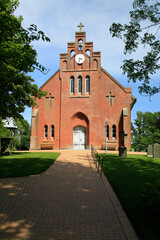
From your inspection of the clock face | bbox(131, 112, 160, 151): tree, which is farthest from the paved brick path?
bbox(131, 112, 160, 151): tree

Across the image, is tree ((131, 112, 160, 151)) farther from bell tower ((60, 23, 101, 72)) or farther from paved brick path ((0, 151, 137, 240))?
paved brick path ((0, 151, 137, 240))

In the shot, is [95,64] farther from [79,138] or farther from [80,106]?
[79,138]

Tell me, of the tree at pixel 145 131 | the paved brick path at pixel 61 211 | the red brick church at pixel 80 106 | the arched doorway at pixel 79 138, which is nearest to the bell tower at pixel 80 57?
the red brick church at pixel 80 106

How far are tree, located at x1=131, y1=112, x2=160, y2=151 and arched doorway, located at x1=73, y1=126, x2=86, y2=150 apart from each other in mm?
26056

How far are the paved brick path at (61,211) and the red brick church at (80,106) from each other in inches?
713

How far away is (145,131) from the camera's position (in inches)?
2096

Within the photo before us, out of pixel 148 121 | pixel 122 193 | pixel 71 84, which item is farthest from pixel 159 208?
pixel 148 121

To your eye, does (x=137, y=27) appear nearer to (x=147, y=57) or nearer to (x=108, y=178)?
(x=147, y=57)

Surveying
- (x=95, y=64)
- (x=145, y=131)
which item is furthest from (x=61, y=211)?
(x=145, y=131)

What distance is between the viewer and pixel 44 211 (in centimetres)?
489

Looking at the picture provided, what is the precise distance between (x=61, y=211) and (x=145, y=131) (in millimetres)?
51694

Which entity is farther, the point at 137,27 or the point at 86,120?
the point at 86,120

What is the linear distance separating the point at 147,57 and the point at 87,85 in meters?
17.6

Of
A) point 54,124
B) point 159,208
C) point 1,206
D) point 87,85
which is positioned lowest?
point 1,206
